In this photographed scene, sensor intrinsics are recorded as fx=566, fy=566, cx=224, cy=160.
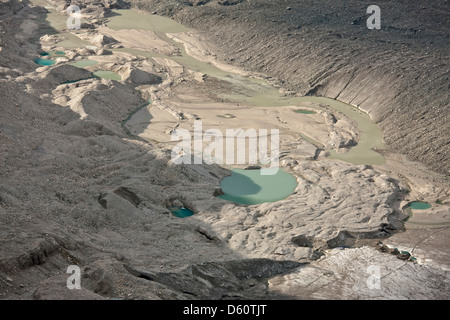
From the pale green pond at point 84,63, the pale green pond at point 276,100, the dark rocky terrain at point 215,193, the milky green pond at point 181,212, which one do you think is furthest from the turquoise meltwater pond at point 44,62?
the milky green pond at point 181,212

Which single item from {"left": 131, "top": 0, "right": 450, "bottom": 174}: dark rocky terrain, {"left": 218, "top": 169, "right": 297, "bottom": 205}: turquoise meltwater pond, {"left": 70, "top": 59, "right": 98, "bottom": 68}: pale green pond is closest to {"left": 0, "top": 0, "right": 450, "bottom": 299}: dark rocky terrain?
{"left": 131, "top": 0, "right": 450, "bottom": 174}: dark rocky terrain

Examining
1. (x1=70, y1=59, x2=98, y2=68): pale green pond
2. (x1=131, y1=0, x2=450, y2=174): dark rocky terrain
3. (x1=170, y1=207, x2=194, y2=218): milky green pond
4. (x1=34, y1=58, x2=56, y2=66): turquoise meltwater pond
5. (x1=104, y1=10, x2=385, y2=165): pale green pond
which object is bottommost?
(x1=34, y1=58, x2=56, y2=66): turquoise meltwater pond

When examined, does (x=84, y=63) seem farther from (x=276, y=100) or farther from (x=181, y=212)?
(x=181, y=212)

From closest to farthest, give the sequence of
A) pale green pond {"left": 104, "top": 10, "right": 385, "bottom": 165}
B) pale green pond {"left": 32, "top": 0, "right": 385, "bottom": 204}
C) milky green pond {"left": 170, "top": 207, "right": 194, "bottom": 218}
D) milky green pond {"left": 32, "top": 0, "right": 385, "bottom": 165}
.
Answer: milky green pond {"left": 170, "top": 207, "right": 194, "bottom": 218} → pale green pond {"left": 32, "top": 0, "right": 385, "bottom": 204} → pale green pond {"left": 104, "top": 10, "right": 385, "bottom": 165} → milky green pond {"left": 32, "top": 0, "right": 385, "bottom": 165}

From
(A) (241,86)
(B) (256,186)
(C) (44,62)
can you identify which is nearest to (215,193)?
(B) (256,186)

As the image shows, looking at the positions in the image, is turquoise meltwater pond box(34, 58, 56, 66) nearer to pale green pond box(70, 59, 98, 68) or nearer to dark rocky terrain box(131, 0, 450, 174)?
pale green pond box(70, 59, 98, 68)

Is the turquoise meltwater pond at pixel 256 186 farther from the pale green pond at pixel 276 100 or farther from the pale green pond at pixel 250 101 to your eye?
the pale green pond at pixel 276 100

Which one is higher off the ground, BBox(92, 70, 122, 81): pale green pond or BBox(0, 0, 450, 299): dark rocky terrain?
BBox(0, 0, 450, 299): dark rocky terrain

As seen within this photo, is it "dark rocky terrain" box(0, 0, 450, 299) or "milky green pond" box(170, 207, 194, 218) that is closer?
"dark rocky terrain" box(0, 0, 450, 299)
